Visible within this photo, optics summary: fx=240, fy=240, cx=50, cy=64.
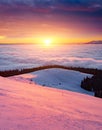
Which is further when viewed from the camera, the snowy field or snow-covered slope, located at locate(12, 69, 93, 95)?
the snowy field

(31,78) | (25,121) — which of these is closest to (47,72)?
(31,78)

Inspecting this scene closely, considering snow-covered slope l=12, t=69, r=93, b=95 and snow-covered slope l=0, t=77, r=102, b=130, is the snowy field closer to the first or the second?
snow-covered slope l=12, t=69, r=93, b=95

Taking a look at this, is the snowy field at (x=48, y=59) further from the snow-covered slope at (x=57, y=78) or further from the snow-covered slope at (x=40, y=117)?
the snow-covered slope at (x=40, y=117)

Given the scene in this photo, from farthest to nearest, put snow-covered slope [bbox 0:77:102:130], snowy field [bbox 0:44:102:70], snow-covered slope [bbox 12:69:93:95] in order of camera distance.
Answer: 1. snowy field [bbox 0:44:102:70]
2. snow-covered slope [bbox 12:69:93:95]
3. snow-covered slope [bbox 0:77:102:130]

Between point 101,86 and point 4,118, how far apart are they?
39.3ft

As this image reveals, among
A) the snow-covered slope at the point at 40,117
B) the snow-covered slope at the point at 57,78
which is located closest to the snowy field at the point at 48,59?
the snow-covered slope at the point at 57,78

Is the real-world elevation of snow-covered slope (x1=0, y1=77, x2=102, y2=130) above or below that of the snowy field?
below

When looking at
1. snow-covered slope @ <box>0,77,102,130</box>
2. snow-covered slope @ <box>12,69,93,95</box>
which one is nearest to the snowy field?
snow-covered slope @ <box>12,69,93,95</box>

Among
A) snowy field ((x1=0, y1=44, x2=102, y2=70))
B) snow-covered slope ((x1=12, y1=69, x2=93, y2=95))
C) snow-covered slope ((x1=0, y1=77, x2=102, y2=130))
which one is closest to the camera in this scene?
snow-covered slope ((x1=0, y1=77, x2=102, y2=130))

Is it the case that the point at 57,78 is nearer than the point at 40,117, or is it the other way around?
the point at 40,117

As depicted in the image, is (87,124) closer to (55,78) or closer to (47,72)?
(55,78)

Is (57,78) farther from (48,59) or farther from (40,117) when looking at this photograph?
(48,59)

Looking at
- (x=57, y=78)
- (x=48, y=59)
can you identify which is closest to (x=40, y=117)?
(x=57, y=78)

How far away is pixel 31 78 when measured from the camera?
14.2m
